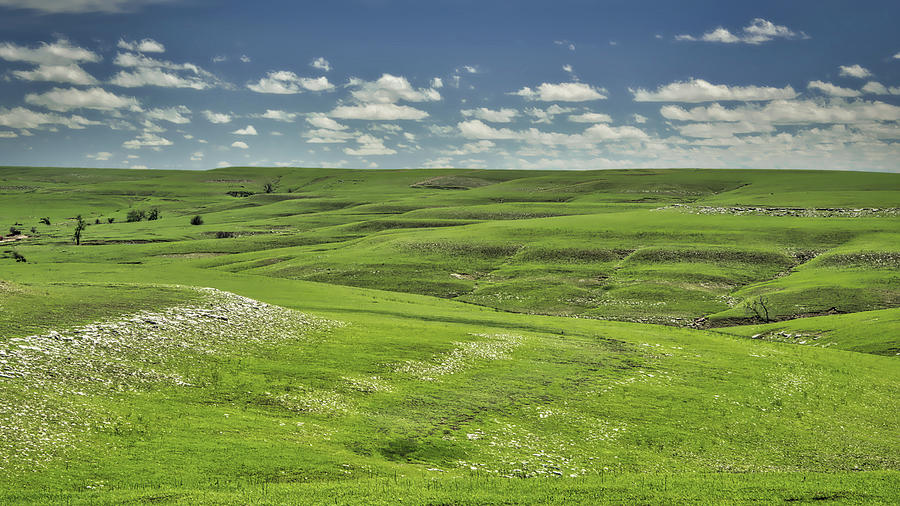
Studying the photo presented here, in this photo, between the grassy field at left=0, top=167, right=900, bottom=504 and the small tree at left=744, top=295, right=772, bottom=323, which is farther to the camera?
the small tree at left=744, top=295, right=772, bottom=323

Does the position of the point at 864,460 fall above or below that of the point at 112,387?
below

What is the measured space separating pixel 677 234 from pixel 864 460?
99.7 meters

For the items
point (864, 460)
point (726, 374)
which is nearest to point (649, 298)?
point (726, 374)

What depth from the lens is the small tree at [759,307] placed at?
8144 cm

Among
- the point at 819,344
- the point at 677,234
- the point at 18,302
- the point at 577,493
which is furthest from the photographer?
the point at 677,234

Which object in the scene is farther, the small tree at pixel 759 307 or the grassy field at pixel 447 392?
the small tree at pixel 759 307

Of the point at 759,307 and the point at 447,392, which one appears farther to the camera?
the point at 759,307

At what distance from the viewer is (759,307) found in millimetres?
84375

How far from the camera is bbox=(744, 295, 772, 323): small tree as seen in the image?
267 ft

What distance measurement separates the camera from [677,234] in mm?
130875

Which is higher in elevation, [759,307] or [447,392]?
[759,307]

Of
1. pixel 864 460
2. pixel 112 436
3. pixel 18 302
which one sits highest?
pixel 18 302

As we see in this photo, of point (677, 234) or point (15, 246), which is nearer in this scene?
point (677, 234)

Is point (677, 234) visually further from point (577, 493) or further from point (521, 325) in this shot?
point (577, 493)
